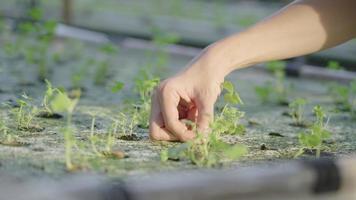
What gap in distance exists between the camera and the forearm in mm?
1566

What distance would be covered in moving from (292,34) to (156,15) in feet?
10.4

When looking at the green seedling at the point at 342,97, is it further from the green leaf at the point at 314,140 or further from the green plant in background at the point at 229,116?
the green leaf at the point at 314,140

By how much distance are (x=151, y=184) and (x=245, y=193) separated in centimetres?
12

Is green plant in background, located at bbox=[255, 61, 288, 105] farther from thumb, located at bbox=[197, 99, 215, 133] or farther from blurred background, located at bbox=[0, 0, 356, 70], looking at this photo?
blurred background, located at bbox=[0, 0, 356, 70]

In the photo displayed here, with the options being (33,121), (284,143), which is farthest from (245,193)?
(33,121)

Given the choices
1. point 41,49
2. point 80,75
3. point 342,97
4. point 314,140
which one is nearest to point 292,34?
point 314,140

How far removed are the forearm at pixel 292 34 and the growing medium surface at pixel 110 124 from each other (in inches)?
8.9

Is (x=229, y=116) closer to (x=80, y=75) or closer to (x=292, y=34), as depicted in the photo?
(x=292, y=34)

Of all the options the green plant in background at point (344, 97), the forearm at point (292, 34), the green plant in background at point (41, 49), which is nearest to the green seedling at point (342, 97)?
the green plant in background at point (344, 97)

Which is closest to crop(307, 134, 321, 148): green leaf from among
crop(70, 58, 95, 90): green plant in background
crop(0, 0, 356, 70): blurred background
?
crop(70, 58, 95, 90): green plant in background

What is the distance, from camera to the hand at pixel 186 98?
1453mm

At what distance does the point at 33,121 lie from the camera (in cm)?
181

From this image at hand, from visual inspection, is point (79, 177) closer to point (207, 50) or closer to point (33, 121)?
point (207, 50)

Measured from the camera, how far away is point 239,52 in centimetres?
157
